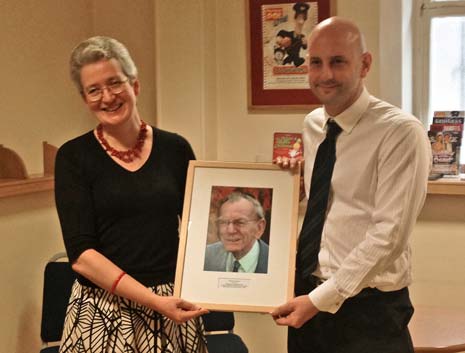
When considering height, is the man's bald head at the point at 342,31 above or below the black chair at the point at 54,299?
above

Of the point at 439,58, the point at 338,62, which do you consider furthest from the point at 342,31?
the point at 439,58

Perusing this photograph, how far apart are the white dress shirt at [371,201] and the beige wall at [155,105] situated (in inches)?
55.2

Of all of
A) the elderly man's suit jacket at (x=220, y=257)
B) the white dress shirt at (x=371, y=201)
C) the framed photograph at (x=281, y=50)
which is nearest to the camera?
the white dress shirt at (x=371, y=201)

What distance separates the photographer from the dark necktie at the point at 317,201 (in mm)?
1770

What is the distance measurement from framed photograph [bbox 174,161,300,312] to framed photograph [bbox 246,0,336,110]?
1.36 meters

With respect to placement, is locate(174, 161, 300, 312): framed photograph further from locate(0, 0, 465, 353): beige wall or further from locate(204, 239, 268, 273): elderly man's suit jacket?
locate(0, 0, 465, 353): beige wall

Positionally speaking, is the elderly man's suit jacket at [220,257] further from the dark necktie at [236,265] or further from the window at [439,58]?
the window at [439,58]

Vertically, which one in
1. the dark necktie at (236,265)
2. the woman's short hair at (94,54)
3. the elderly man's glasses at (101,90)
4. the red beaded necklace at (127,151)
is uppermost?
the woman's short hair at (94,54)

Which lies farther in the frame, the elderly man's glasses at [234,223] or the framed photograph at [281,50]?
the framed photograph at [281,50]

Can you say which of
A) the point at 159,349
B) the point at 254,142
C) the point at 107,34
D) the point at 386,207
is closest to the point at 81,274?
the point at 159,349

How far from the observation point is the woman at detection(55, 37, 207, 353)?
5.90 ft

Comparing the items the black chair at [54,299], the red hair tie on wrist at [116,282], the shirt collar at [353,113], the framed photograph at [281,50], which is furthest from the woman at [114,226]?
the framed photograph at [281,50]

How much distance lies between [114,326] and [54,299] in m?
1.11

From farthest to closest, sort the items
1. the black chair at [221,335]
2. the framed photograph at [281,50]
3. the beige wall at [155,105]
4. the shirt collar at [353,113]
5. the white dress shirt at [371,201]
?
1. the framed photograph at [281,50]
2. the beige wall at [155,105]
3. the black chair at [221,335]
4. the shirt collar at [353,113]
5. the white dress shirt at [371,201]
